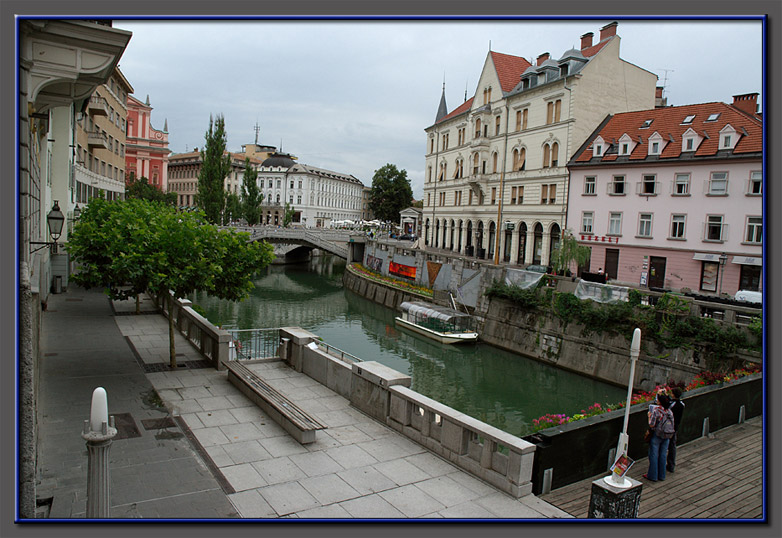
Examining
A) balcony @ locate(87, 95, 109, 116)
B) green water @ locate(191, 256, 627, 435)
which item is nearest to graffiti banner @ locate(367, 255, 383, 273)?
green water @ locate(191, 256, 627, 435)

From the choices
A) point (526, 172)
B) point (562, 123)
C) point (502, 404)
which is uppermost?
point (562, 123)

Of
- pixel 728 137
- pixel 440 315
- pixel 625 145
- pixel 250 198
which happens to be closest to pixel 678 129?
pixel 625 145

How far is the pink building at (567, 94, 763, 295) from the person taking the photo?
30.8 metres

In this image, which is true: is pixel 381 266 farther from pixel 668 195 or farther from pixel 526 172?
pixel 668 195

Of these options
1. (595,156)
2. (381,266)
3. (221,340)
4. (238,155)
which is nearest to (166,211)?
(221,340)

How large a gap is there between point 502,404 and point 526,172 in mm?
28675

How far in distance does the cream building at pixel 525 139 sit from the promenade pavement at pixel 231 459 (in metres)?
35.0

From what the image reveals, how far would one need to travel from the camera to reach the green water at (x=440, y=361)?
24000 mm

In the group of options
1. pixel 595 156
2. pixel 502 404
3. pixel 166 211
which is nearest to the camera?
pixel 166 211

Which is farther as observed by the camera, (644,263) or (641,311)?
(644,263)

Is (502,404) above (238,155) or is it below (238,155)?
below

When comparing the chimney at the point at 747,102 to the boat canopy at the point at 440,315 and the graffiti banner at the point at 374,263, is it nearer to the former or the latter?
the boat canopy at the point at 440,315

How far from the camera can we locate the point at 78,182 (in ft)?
110

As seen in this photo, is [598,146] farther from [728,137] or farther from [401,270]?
[401,270]
